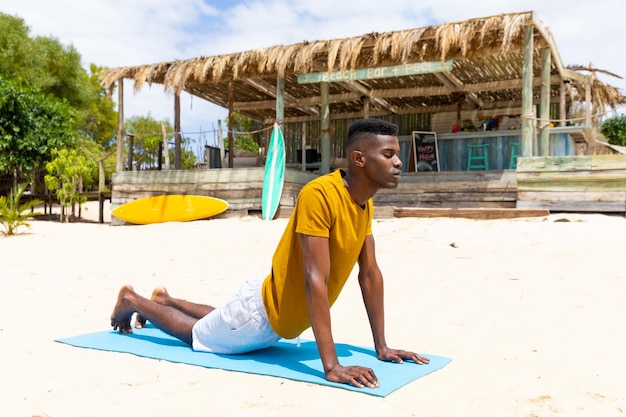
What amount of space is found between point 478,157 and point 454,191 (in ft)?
4.95

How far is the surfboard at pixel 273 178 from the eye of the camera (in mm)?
11054

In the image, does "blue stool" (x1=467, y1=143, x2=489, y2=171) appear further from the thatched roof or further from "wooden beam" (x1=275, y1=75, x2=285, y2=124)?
"wooden beam" (x1=275, y1=75, x2=285, y2=124)

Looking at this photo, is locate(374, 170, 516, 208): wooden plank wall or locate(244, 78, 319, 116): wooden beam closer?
locate(374, 170, 516, 208): wooden plank wall

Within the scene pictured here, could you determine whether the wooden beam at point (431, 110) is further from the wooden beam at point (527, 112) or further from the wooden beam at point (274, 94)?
the wooden beam at point (527, 112)

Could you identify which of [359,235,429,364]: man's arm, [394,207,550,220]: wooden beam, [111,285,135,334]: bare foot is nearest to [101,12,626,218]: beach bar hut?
[394,207,550,220]: wooden beam

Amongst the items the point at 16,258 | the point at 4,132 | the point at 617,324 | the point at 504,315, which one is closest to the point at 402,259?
the point at 504,315

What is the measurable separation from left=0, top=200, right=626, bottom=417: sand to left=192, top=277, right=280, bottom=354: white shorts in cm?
25

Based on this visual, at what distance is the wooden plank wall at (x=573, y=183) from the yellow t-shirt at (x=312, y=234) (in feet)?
23.2

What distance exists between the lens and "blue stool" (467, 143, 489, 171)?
11.9 meters

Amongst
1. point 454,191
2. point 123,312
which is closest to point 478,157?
point 454,191

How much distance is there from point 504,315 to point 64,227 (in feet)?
32.5

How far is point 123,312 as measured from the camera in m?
3.59

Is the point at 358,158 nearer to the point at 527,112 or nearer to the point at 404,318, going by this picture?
the point at 404,318

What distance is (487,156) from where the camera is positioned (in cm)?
1190
